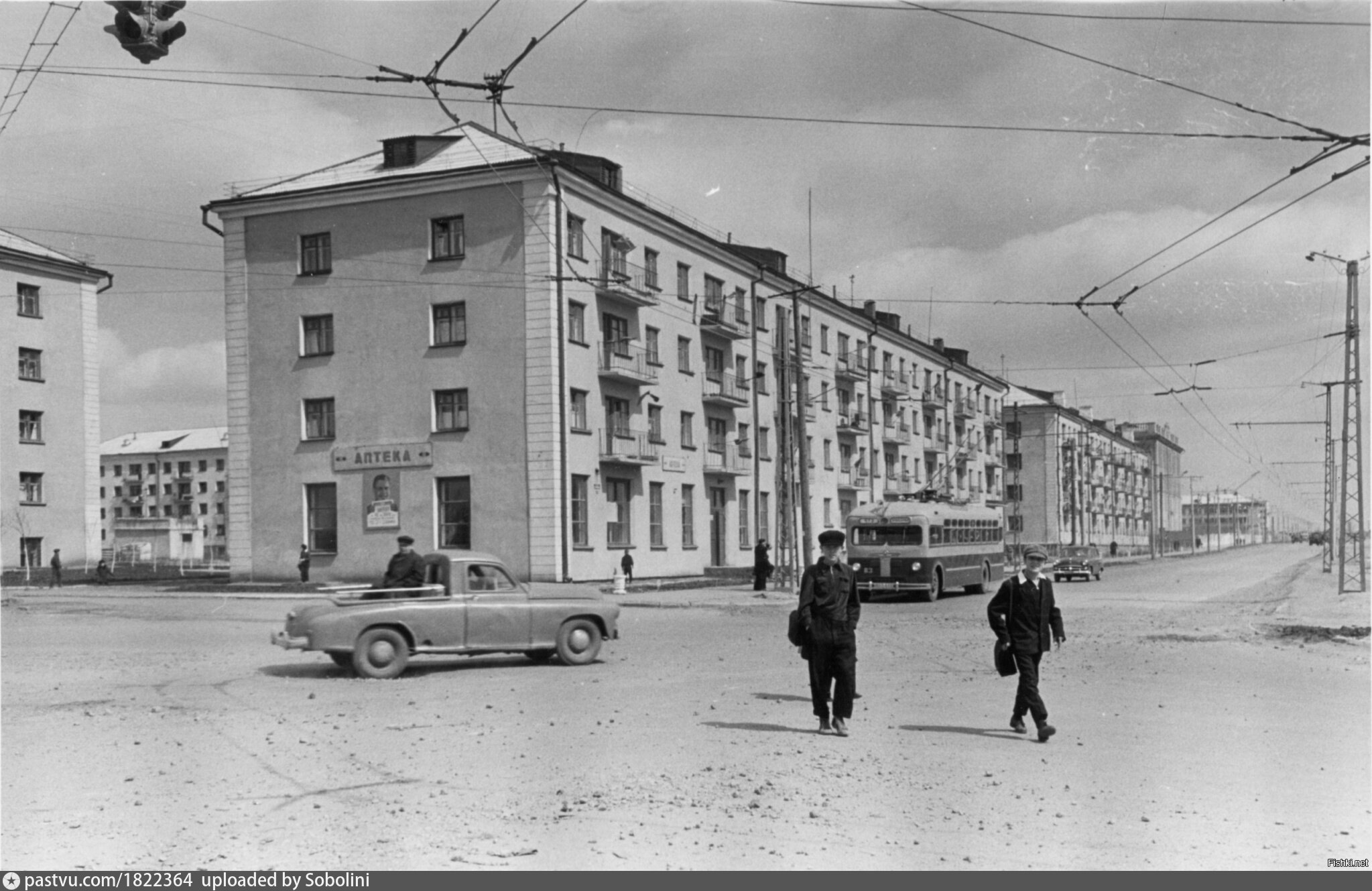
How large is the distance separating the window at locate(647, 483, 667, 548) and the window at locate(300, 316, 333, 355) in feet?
37.7

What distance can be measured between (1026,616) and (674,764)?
3222 mm

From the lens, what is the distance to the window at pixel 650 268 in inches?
1725

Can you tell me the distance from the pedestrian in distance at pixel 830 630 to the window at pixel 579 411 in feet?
95.9

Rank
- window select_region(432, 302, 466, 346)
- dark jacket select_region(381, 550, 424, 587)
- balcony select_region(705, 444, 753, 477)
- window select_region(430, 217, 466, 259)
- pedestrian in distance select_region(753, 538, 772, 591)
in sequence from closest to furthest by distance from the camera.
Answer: dark jacket select_region(381, 550, 424, 587) → pedestrian in distance select_region(753, 538, 772, 591) → window select_region(430, 217, 466, 259) → window select_region(432, 302, 466, 346) → balcony select_region(705, 444, 753, 477)

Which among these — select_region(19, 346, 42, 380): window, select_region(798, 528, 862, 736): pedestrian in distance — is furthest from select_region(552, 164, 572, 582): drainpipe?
select_region(798, 528, 862, 736): pedestrian in distance

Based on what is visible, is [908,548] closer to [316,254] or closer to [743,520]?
[743,520]

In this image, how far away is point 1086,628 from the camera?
73.7ft

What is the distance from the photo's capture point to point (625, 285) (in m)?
41.8

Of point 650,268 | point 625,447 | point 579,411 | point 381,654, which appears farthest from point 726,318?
point 381,654

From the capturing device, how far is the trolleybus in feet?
Result: 109

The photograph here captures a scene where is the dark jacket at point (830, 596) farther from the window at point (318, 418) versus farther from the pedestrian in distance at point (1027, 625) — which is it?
the window at point (318, 418)

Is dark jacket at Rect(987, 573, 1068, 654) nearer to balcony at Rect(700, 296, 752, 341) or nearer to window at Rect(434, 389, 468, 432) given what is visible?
window at Rect(434, 389, 468, 432)

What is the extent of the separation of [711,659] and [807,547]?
1535cm

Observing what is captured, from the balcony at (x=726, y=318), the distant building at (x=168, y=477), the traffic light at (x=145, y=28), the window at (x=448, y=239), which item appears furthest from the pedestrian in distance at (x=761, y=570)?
the distant building at (x=168, y=477)
